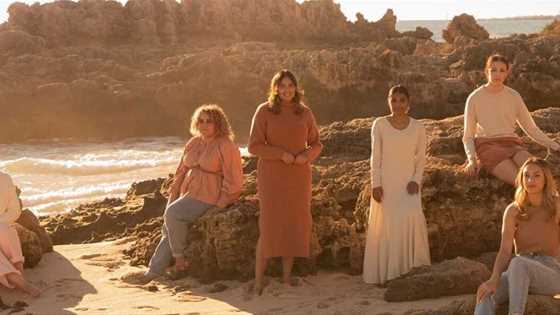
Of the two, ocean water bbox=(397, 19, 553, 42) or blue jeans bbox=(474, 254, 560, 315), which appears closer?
blue jeans bbox=(474, 254, 560, 315)

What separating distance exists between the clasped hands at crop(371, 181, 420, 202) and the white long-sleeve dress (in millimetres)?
30

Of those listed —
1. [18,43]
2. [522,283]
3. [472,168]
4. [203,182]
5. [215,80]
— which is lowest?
[522,283]

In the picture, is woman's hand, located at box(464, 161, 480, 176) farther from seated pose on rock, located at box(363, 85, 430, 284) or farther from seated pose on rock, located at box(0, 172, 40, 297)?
seated pose on rock, located at box(0, 172, 40, 297)

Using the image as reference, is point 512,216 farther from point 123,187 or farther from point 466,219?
point 123,187

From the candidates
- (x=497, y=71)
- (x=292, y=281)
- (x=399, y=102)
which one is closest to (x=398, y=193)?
(x=399, y=102)

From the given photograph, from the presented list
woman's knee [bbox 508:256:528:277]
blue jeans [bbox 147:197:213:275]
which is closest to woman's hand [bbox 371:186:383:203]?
woman's knee [bbox 508:256:528:277]

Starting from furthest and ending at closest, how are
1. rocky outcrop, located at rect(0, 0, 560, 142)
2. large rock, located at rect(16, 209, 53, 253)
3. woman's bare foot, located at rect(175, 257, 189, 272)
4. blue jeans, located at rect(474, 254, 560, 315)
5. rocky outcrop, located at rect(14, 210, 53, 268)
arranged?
rocky outcrop, located at rect(0, 0, 560, 142) < large rock, located at rect(16, 209, 53, 253) < rocky outcrop, located at rect(14, 210, 53, 268) < woman's bare foot, located at rect(175, 257, 189, 272) < blue jeans, located at rect(474, 254, 560, 315)

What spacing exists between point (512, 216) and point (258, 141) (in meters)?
2.27

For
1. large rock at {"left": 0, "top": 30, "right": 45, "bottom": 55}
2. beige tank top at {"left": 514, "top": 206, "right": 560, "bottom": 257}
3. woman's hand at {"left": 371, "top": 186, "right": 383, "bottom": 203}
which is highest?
large rock at {"left": 0, "top": 30, "right": 45, "bottom": 55}

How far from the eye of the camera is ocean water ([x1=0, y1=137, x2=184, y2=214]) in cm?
1705

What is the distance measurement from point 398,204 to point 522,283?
1667 mm

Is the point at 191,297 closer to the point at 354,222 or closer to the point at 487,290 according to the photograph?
the point at 354,222

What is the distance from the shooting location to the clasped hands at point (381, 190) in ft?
23.4

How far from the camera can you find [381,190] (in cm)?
719
